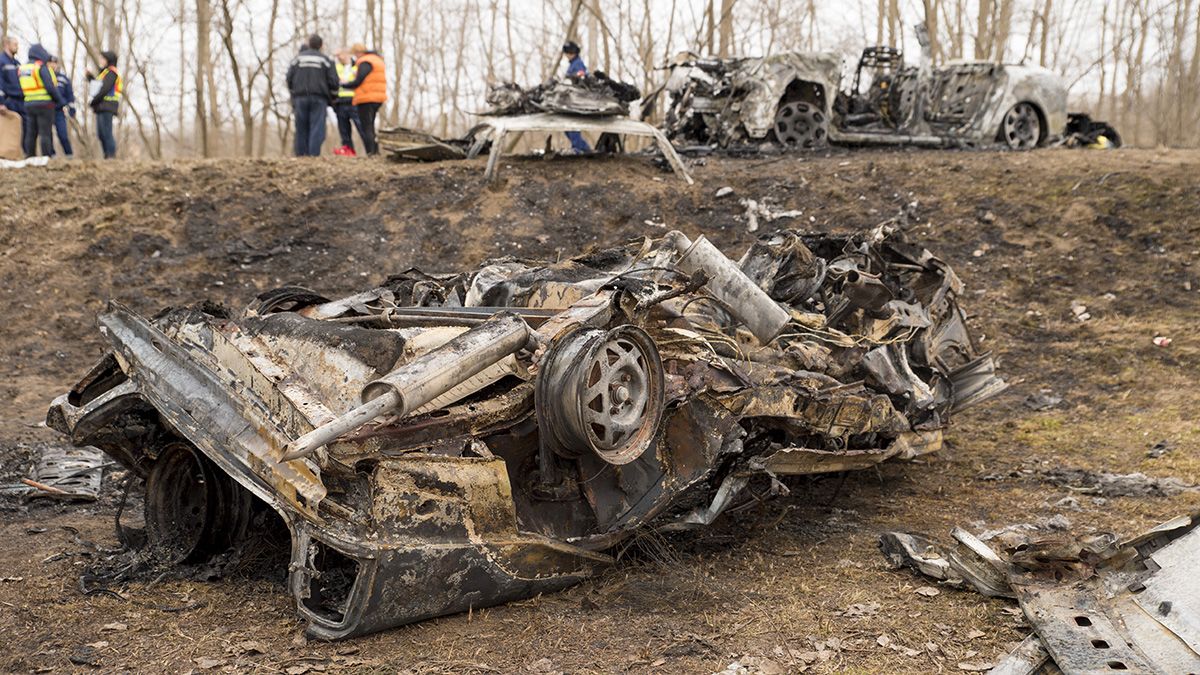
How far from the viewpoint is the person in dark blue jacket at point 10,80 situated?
536 inches

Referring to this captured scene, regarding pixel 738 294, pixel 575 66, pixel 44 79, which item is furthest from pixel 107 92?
pixel 738 294

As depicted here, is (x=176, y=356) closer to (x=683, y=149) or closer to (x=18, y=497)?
(x=18, y=497)

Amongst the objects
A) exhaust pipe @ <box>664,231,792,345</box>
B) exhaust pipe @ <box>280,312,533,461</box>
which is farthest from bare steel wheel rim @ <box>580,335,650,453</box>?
exhaust pipe @ <box>664,231,792,345</box>

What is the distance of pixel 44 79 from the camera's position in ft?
44.3

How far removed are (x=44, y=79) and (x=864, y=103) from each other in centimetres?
1069

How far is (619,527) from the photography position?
4668 millimetres

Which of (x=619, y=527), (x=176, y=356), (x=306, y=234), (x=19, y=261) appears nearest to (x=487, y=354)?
(x=619, y=527)

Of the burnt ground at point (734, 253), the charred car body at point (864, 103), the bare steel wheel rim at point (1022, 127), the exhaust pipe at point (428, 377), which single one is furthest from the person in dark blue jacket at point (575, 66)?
the exhaust pipe at point (428, 377)

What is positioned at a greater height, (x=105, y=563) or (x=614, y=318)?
(x=614, y=318)

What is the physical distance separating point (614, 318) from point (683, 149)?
32.1ft

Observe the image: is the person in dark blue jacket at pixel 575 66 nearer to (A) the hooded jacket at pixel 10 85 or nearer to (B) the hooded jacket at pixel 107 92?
(B) the hooded jacket at pixel 107 92

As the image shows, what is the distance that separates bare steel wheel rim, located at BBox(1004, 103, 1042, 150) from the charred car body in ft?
0.04

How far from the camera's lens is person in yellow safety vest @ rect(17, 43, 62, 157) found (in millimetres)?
13539

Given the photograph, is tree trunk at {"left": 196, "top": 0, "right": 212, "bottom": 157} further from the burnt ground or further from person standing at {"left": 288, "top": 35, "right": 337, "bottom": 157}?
the burnt ground
